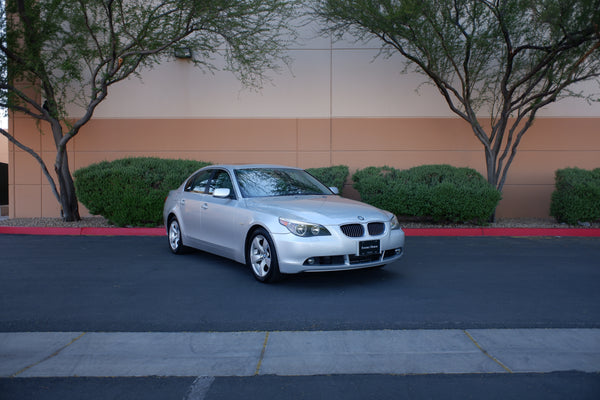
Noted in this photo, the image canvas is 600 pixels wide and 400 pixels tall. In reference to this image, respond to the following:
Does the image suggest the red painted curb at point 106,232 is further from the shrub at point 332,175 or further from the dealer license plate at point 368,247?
the dealer license plate at point 368,247

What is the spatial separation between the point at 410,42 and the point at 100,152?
871 centimetres

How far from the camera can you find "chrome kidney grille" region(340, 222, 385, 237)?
6.19 m

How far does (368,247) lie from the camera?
624cm

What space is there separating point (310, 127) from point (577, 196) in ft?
22.1

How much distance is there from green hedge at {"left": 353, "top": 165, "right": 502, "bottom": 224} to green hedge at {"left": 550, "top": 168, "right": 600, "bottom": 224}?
5.29 ft

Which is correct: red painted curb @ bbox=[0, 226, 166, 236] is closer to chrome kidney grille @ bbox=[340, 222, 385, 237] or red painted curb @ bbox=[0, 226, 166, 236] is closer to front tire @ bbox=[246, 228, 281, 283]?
front tire @ bbox=[246, 228, 281, 283]

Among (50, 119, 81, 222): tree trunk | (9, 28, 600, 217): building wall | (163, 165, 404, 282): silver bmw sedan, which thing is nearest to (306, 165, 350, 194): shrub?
(9, 28, 600, 217): building wall

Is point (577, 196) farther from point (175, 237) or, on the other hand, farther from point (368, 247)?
point (175, 237)

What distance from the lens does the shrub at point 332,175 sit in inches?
477

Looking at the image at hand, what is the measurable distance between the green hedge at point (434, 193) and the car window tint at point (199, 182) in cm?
451

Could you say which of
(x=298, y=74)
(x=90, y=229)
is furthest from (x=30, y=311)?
(x=298, y=74)

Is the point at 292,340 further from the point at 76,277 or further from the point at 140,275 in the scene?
the point at 76,277

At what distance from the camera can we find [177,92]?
14016mm

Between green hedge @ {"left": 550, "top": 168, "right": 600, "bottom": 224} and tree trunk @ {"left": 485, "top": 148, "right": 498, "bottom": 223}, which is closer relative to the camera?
green hedge @ {"left": 550, "top": 168, "right": 600, "bottom": 224}
